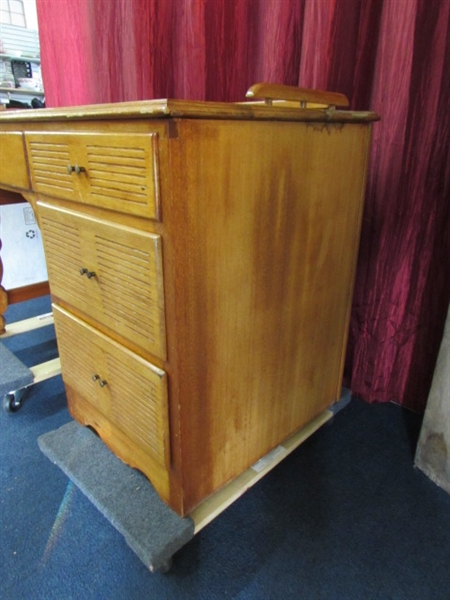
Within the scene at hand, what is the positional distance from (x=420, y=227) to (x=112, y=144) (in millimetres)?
773

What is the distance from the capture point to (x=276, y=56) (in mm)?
1053

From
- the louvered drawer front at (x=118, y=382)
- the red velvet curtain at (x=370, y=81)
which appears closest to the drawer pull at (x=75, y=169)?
the louvered drawer front at (x=118, y=382)

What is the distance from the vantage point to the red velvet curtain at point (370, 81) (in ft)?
3.06

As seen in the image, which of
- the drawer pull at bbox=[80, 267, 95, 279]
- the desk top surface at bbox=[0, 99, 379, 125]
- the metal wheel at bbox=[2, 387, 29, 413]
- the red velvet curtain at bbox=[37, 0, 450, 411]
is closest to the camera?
the desk top surface at bbox=[0, 99, 379, 125]

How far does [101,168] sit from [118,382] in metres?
0.39

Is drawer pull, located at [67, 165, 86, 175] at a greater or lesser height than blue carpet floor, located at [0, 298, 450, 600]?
greater

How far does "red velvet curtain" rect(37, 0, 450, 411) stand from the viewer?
93cm

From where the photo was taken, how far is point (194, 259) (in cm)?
62

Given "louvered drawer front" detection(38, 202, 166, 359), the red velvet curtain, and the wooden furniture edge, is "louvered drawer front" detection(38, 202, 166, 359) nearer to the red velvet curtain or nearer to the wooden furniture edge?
the wooden furniture edge

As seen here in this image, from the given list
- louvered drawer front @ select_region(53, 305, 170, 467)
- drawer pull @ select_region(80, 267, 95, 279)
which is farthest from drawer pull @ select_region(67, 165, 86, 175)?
louvered drawer front @ select_region(53, 305, 170, 467)

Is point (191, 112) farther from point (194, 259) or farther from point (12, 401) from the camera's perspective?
point (12, 401)

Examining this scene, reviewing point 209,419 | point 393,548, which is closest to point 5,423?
A: point 209,419

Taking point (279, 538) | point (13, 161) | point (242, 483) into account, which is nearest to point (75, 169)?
point (13, 161)

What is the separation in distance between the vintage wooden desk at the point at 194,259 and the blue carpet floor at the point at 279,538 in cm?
14
